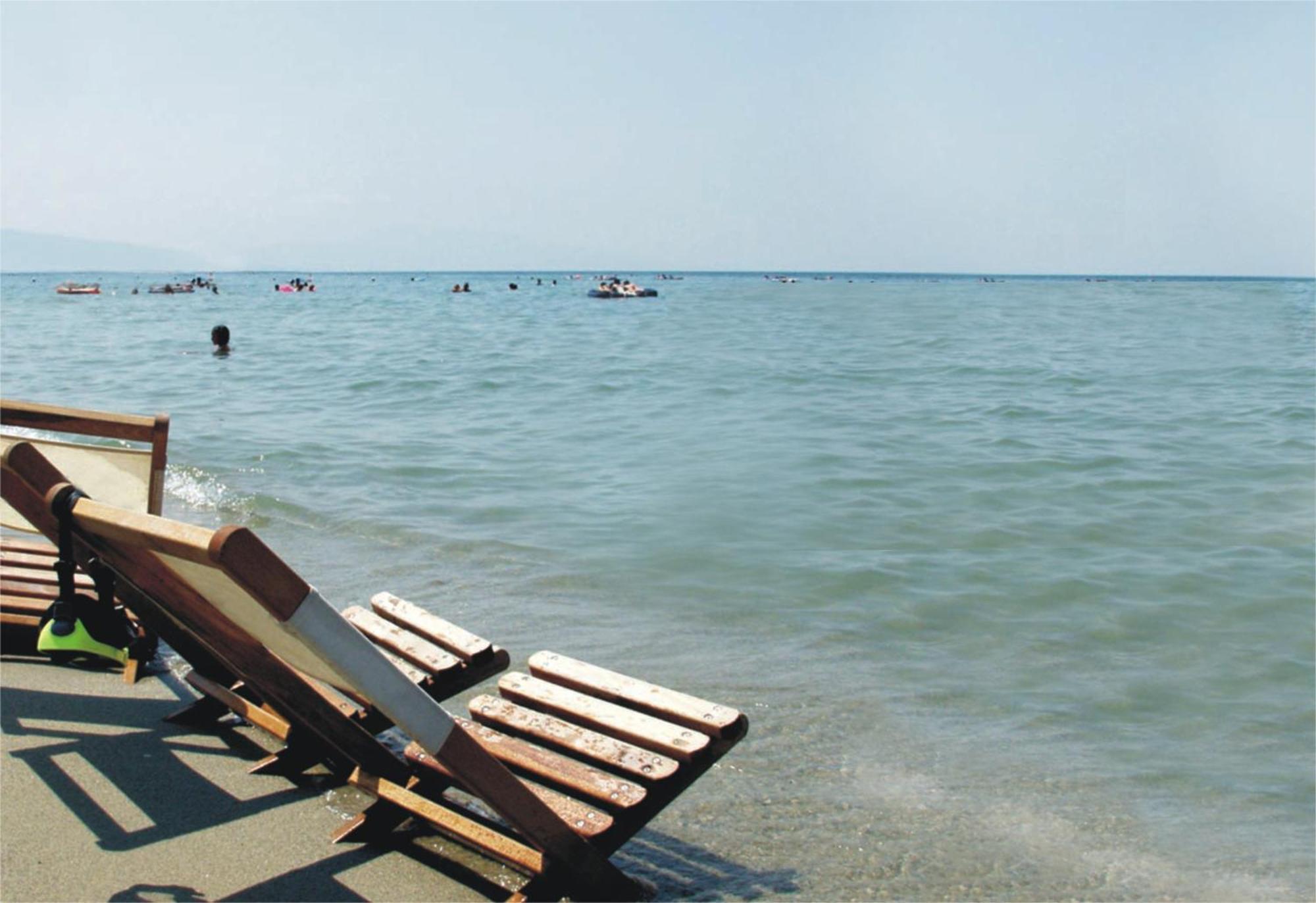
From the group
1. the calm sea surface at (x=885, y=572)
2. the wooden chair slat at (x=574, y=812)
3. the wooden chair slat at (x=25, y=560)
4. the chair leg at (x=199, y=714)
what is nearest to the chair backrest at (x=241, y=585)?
the wooden chair slat at (x=574, y=812)

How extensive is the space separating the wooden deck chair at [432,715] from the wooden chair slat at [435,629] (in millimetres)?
166

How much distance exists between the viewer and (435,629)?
4.32 metres

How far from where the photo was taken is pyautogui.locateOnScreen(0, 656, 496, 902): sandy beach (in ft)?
11.3

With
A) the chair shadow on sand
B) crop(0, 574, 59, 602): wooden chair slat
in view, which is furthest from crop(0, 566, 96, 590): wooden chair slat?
the chair shadow on sand

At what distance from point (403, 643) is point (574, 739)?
0.97m

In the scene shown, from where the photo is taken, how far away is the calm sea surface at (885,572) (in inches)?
173

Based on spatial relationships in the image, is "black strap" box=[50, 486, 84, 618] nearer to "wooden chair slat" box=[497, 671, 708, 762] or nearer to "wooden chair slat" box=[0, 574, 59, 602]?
"wooden chair slat" box=[497, 671, 708, 762]

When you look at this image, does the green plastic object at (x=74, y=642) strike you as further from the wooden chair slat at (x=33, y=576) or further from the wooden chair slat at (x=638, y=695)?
the wooden chair slat at (x=33, y=576)

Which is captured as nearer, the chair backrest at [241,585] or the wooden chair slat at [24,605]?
the chair backrest at [241,585]

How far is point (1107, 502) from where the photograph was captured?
10.2 metres

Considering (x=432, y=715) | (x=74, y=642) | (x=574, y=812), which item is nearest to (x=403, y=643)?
(x=574, y=812)

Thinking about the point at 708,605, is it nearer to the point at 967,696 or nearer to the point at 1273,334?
the point at 967,696

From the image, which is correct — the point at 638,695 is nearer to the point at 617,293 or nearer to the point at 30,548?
the point at 30,548

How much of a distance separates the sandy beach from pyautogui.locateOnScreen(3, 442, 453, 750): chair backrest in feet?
2.41
